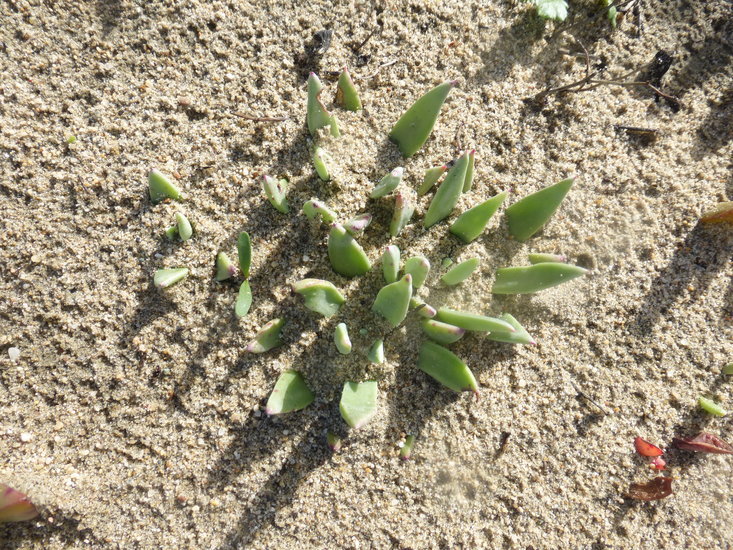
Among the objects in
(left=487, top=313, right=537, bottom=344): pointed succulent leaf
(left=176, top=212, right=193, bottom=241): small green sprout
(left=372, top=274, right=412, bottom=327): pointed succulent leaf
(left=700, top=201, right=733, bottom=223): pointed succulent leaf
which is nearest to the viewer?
(left=372, top=274, right=412, bottom=327): pointed succulent leaf

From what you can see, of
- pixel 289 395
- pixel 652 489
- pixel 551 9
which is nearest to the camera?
pixel 289 395

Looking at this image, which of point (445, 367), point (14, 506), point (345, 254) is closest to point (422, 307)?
point (445, 367)

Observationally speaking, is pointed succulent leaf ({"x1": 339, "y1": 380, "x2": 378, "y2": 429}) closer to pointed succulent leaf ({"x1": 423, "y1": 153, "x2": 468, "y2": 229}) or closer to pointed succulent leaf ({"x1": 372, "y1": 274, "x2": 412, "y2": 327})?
pointed succulent leaf ({"x1": 372, "y1": 274, "x2": 412, "y2": 327})

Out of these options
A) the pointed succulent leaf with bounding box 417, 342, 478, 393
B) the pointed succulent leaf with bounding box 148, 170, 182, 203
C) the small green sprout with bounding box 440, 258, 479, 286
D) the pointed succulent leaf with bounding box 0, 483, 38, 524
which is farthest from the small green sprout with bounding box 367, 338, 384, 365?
the pointed succulent leaf with bounding box 0, 483, 38, 524

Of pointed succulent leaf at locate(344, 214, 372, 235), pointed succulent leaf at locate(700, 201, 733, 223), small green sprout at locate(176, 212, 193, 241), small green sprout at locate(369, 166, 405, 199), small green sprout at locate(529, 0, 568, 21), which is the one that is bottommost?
small green sprout at locate(176, 212, 193, 241)

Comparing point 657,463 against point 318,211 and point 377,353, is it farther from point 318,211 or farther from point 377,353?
point 318,211

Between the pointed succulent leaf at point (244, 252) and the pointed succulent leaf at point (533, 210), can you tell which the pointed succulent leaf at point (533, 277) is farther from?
the pointed succulent leaf at point (244, 252)
